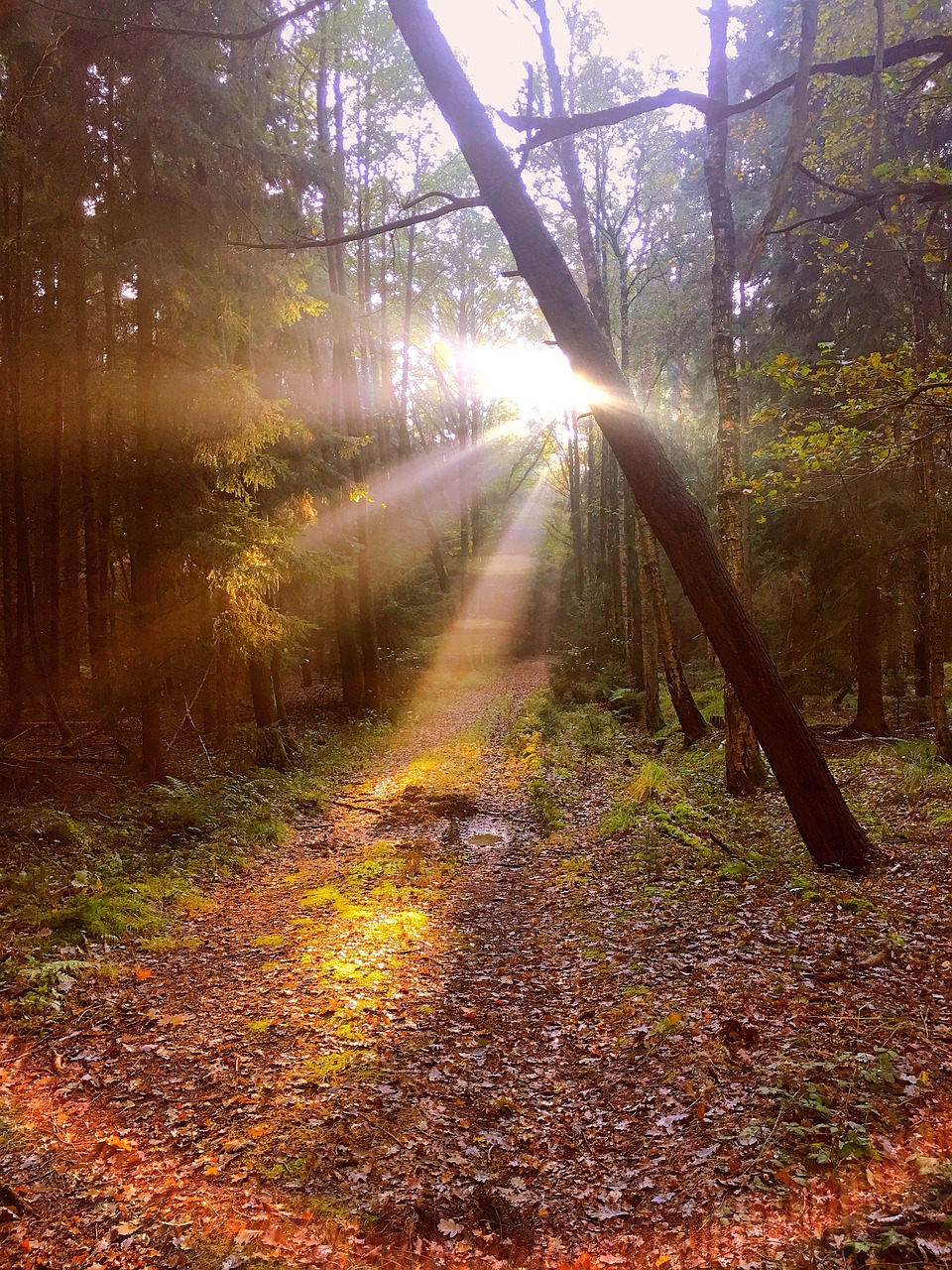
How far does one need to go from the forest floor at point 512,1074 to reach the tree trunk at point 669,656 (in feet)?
17.8

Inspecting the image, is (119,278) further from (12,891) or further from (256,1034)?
(256,1034)

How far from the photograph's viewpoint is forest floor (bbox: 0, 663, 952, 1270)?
2.97 m

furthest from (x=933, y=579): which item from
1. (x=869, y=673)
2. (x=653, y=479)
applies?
(x=653, y=479)

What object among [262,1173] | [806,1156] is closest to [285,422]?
[262,1173]

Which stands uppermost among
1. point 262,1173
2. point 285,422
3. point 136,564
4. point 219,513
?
point 285,422

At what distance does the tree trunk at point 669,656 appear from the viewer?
13117mm

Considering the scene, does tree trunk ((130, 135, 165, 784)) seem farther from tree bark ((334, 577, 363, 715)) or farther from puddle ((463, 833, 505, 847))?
tree bark ((334, 577, 363, 715))

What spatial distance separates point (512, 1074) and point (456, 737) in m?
11.3

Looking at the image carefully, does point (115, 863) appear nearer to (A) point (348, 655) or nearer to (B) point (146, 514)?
(B) point (146, 514)

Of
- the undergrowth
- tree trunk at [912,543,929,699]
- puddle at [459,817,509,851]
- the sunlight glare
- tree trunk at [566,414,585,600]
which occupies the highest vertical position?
the sunlight glare

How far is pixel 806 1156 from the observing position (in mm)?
3109

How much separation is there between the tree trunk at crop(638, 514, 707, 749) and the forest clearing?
0.09m

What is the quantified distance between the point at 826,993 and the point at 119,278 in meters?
10.4

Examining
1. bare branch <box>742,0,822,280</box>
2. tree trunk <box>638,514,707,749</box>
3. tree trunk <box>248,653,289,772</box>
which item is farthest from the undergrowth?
bare branch <box>742,0,822,280</box>
